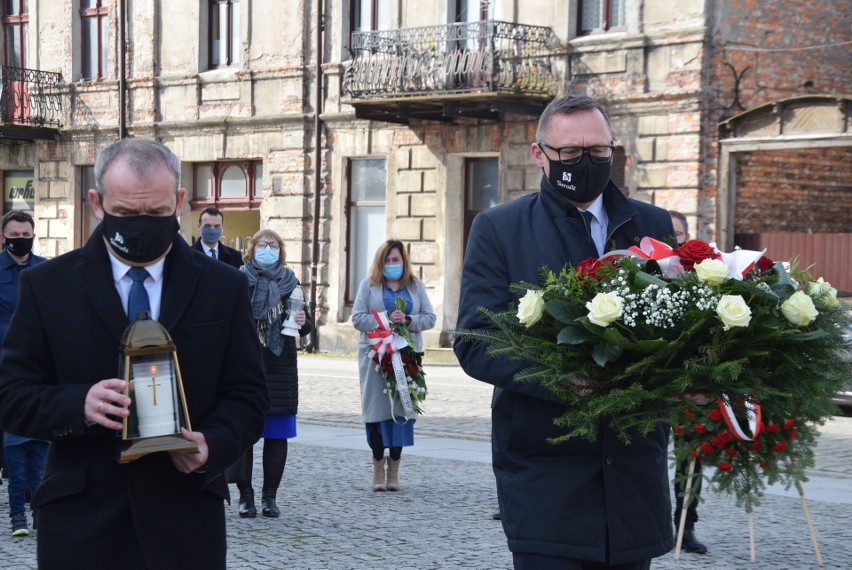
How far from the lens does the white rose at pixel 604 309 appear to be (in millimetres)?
3744

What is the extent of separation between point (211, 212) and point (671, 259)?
26.8 feet

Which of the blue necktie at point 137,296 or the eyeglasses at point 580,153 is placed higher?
the eyeglasses at point 580,153

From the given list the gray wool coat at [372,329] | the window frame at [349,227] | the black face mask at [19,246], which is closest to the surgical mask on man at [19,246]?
the black face mask at [19,246]

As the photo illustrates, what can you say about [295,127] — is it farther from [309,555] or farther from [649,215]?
[649,215]

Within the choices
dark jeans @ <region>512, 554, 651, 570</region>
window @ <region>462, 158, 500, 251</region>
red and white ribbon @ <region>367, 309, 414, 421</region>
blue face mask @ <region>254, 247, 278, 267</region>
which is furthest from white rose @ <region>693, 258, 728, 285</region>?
window @ <region>462, 158, 500, 251</region>

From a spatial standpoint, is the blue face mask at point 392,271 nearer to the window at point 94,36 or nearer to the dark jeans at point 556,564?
the dark jeans at point 556,564

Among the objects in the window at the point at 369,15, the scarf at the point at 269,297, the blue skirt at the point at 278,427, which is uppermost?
the window at the point at 369,15

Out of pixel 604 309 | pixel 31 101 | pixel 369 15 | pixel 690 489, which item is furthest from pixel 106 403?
pixel 31 101

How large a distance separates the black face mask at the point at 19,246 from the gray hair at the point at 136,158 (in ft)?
21.5

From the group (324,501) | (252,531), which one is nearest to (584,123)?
(252,531)

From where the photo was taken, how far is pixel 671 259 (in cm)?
402

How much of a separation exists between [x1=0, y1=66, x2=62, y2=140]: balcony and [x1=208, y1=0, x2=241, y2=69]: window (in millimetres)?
4538

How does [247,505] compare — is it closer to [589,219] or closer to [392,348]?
[392,348]

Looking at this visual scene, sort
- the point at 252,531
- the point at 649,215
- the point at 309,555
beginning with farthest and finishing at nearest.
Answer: the point at 252,531 < the point at 309,555 < the point at 649,215
